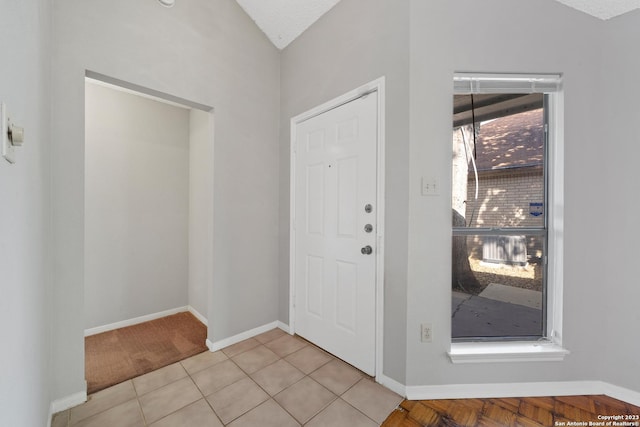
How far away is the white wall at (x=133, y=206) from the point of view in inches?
95.4

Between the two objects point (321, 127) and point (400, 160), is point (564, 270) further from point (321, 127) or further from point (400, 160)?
point (321, 127)

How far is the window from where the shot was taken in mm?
1740

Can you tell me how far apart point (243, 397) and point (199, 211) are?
1.90 m

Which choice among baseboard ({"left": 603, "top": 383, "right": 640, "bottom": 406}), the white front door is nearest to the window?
baseboard ({"left": 603, "top": 383, "right": 640, "bottom": 406})

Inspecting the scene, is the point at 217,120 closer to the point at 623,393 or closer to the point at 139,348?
the point at 139,348

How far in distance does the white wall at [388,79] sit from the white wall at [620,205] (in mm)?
1283

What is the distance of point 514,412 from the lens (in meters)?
1.49

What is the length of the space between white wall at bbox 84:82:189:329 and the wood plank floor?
2665 mm

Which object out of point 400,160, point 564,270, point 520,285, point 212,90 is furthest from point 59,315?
point 564,270

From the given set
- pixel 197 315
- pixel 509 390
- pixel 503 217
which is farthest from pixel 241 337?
pixel 503 217

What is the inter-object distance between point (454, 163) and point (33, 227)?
234cm

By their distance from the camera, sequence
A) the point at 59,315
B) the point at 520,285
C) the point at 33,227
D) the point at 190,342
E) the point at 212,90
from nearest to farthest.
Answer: the point at 33,227, the point at 59,315, the point at 520,285, the point at 212,90, the point at 190,342

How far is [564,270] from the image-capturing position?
1.63m

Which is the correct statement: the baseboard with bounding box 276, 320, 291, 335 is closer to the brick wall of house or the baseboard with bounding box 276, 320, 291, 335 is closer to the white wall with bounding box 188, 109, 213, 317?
the white wall with bounding box 188, 109, 213, 317
